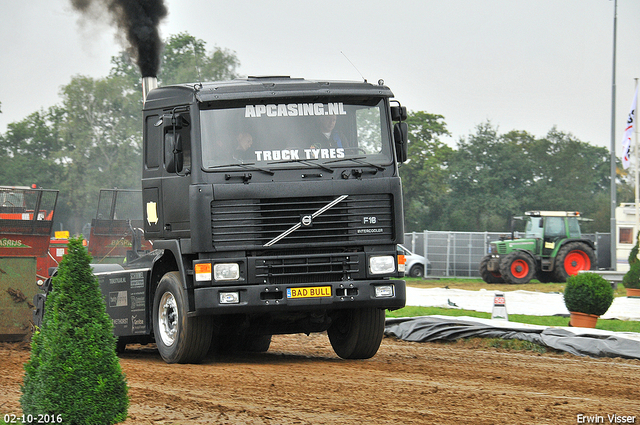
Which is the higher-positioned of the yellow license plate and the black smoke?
the black smoke

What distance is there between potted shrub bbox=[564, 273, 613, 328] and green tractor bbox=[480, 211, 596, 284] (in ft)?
60.3

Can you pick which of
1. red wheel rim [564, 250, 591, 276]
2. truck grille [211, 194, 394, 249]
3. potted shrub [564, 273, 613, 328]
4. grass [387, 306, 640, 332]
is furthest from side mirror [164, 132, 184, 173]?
red wheel rim [564, 250, 591, 276]

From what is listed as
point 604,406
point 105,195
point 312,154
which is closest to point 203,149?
point 312,154

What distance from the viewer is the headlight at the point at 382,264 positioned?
407 inches

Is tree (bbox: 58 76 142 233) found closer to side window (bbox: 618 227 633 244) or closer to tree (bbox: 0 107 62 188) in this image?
tree (bbox: 0 107 62 188)

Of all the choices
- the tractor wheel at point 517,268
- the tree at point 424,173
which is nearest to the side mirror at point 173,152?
the tractor wheel at point 517,268

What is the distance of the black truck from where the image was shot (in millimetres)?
10000

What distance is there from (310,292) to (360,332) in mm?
1599

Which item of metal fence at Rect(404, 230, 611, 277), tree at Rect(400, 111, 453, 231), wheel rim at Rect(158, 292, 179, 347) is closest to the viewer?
wheel rim at Rect(158, 292, 179, 347)

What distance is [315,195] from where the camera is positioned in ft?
33.1

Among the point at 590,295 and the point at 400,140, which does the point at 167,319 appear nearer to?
the point at 400,140

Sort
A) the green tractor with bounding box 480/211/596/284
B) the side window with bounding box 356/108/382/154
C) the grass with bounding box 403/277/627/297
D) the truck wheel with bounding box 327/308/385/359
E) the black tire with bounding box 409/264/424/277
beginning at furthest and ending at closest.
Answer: the black tire with bounding box 409/264/424/277
the green tractor with bounding box 480/211/596/284
the grass with bounding box 403/277/627/297
the truck wheel with bounding box 327/308/385/359
the side window with bounding box 356/108/382/154

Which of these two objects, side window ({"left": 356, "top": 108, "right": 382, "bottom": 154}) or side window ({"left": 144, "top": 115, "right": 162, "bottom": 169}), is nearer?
side window ({"left": 356, "top": 108, "right": 382, "bottom": 154})

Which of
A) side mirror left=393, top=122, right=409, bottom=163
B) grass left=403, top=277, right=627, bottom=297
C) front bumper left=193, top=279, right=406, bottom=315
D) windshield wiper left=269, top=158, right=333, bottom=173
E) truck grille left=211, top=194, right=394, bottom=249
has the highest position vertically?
side mirror left=393, top=122, right=409, bottom=163
